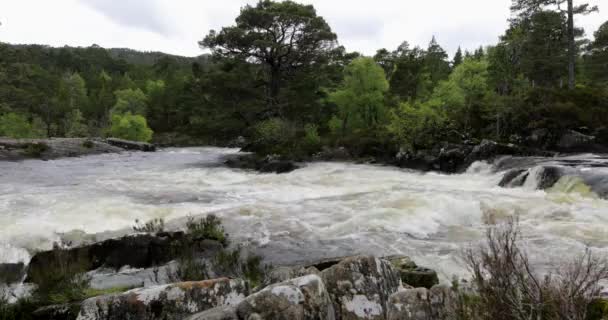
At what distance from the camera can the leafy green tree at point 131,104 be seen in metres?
69.1

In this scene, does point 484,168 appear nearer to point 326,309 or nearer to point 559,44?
point 326,309

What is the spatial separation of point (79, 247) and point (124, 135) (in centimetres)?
4846

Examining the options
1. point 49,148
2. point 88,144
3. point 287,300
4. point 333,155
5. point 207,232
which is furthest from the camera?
point 88,144

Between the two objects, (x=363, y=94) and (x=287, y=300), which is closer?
(x=287, y=300)

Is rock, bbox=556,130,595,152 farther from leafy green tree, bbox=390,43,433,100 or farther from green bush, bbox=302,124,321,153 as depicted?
leafy green tree, bbox=390,43,433,100

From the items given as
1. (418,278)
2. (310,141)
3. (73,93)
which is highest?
(73,93)

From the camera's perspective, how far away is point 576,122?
83.7ft

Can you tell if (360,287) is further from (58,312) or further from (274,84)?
(274,84)

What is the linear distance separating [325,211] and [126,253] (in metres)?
6.55

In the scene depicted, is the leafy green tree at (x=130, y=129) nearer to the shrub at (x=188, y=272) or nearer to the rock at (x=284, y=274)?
the shrub at (x=188, y=272)

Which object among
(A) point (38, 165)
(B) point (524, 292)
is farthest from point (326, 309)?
(A) point (38, 165)

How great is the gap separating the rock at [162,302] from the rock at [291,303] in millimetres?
507

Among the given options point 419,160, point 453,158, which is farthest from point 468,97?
point 453,158

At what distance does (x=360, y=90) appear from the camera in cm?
3619
